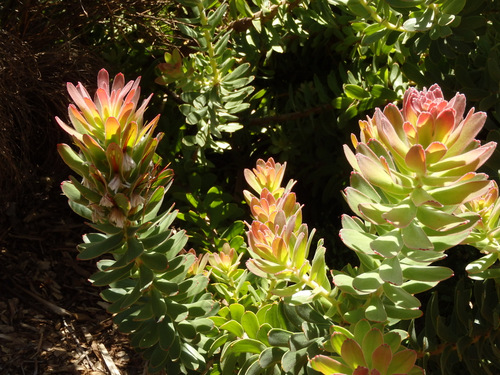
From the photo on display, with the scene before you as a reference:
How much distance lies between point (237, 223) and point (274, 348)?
604 millimetres

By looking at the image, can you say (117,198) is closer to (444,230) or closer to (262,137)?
(444,230)

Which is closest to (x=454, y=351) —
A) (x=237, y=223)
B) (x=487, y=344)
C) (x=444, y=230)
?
(x=487, y=344)

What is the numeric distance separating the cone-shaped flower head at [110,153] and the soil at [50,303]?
805 mm

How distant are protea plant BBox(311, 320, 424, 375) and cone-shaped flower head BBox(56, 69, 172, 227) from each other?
1.25 feet

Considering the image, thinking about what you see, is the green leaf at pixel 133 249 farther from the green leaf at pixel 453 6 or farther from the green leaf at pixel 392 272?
the green leaf at pixel 453 6

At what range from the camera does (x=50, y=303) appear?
175cm

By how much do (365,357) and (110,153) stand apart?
1.54 feet

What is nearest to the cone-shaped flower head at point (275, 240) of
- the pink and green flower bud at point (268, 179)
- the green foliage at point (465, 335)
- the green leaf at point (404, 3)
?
the pink and green flower bud at point (268, 179)

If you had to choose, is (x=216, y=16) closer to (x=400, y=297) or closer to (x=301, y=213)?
(x=301, y=213)

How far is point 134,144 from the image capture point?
36.5 inches

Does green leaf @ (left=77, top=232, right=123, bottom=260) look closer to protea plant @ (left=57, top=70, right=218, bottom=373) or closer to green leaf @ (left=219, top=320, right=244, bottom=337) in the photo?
protea plant @ (left=57, top=70, right=218, bottom=373)

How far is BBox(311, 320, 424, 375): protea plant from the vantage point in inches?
28.9

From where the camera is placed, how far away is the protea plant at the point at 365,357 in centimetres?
73

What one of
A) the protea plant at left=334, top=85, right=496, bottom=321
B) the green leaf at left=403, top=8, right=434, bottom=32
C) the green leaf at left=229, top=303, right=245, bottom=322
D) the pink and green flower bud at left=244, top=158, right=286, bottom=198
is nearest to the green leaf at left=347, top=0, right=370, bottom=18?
the green leaf at left=403, top=8, right=434, bottom=32
